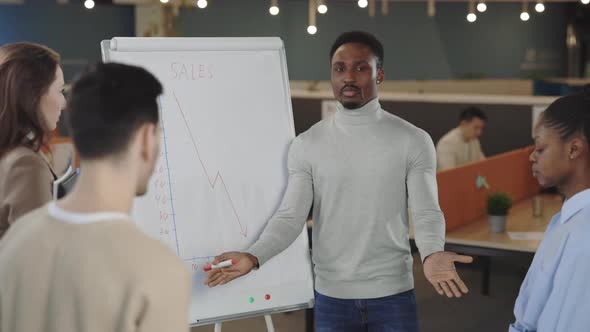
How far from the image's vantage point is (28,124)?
225 centimetres

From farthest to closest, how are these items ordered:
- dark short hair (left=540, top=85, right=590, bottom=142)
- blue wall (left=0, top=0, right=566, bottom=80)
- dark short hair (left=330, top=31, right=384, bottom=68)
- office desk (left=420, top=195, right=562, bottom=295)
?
blue wall (left=0, top=0, right=566, bottom=80) → office desk (left=420, top=195, right=562, bottom=295) → dark short hair (left=330, top=31, right=384, bottom=68) → dark short hair (left=540, top=85, right=590, bottom=142)

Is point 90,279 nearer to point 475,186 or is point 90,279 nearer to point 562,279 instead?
point 562,279

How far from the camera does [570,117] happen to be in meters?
2.05

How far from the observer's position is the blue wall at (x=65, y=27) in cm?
1028

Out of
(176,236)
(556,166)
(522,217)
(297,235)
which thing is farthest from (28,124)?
(522,217)

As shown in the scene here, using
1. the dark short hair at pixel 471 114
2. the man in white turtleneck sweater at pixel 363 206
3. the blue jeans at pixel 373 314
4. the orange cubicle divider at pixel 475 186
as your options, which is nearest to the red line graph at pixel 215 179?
the man in white turtleneck sweater at pixel 363 206

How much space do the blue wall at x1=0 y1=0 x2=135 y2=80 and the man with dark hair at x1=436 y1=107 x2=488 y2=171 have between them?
5983 mm

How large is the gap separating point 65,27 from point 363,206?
9.14m

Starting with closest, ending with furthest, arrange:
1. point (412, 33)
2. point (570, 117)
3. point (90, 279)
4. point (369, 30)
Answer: point (90, 279) → point (570, 117) → point (369, 30) → point (412, 33)

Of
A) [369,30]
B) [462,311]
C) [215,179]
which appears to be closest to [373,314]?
[215,179]

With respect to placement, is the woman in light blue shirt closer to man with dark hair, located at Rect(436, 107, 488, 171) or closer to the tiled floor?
the tiled floor

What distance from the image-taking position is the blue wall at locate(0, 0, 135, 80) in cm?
1028

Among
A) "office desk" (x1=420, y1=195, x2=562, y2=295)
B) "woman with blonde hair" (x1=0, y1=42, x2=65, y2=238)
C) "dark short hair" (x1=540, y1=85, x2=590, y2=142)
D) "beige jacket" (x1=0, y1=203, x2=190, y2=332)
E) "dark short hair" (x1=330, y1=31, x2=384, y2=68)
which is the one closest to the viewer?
"beige jacket" (x1=0, y1=203, x2=190, y2=332)

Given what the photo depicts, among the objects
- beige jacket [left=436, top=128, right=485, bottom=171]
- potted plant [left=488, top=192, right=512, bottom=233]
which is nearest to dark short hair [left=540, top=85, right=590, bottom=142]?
potted plant [left=488, top=192, right=512, bottom=233]
